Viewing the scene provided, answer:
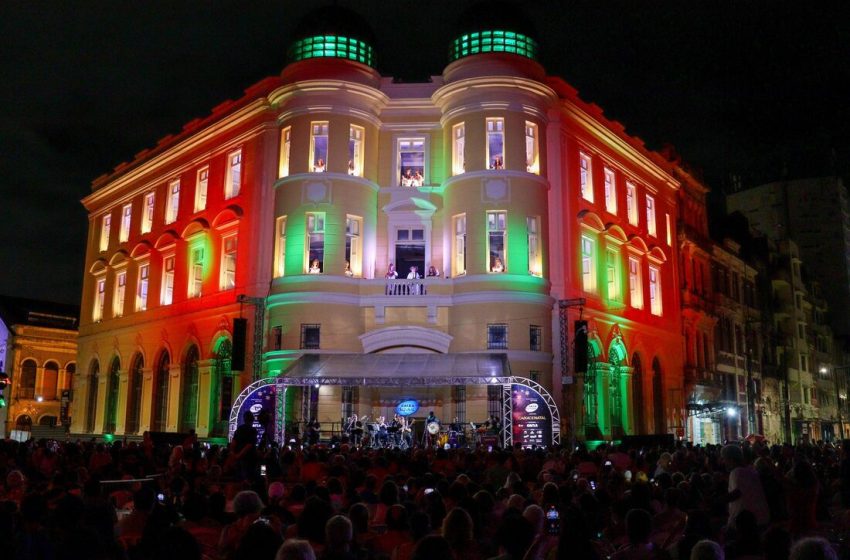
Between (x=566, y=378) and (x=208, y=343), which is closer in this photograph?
(x=566, y=378)

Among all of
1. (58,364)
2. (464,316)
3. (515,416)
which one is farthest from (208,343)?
(58,364)

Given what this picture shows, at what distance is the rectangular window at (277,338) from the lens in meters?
34.1

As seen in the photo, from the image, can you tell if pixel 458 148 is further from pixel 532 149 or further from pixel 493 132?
pixel 532 149

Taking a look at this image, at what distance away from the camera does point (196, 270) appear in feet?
137

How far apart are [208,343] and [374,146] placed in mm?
12503

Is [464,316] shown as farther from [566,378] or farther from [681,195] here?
[681,195]

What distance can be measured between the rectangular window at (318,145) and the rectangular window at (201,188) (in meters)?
9.18

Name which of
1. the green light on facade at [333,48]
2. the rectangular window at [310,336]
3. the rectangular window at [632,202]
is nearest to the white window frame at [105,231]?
the green light on facade at [333,48]

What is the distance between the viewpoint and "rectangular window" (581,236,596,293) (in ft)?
127

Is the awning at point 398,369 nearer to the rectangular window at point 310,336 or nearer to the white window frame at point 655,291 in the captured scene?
the rectangular window at point 310,336

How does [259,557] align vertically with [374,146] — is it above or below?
below

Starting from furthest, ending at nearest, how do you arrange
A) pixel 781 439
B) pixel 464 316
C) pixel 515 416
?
pixel 781 439, pixel 464 316, pixel 515 416

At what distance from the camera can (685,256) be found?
5016cm

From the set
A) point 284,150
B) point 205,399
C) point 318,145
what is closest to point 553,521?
point 318,145
